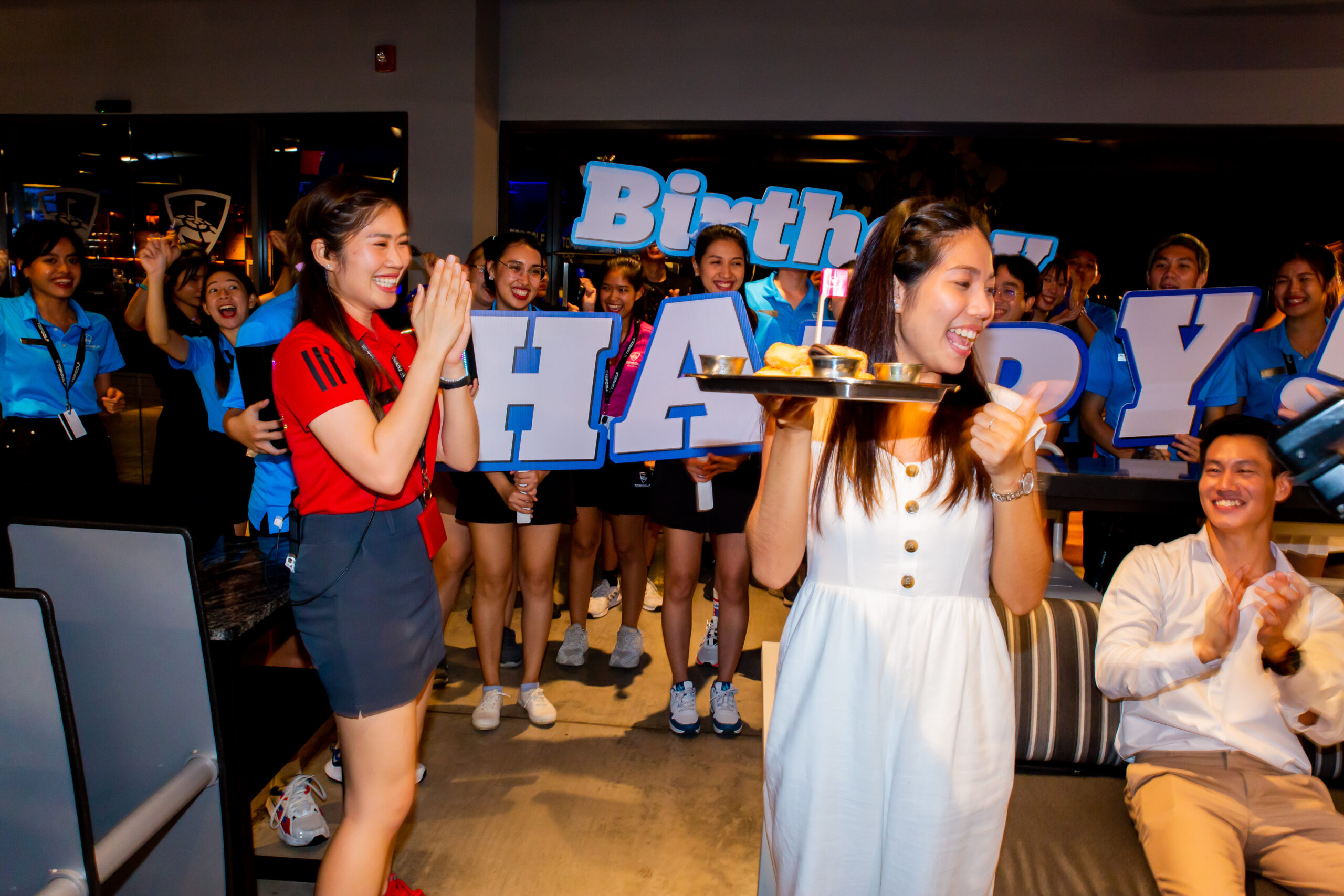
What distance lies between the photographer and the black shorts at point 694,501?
129 inches

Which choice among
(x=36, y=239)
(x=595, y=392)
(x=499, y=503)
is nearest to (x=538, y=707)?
(x=499, y=503)

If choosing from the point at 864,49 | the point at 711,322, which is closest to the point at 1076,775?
the point at 711,322

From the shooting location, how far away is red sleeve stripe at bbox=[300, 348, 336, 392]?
1630 millimetres

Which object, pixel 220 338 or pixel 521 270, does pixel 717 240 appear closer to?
pixel 521 270

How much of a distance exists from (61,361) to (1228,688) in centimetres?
460

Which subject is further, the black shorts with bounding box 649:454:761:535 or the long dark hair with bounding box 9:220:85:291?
the long dark hair with bounding box 9:220:85:291

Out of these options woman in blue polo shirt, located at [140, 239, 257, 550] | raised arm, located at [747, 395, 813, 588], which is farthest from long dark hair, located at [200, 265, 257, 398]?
raised arm, located at [747, 395, 813, 588]

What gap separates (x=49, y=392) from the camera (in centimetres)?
383

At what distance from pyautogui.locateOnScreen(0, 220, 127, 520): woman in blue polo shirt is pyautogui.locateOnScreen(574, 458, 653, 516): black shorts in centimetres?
207

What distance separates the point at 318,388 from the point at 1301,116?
245 inches

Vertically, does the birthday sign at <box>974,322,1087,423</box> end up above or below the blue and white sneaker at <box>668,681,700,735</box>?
above

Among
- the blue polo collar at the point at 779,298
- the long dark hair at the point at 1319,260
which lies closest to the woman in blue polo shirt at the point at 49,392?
the blue polo collar at the point at 779,298

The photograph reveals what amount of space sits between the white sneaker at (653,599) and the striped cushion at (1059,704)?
2.61m

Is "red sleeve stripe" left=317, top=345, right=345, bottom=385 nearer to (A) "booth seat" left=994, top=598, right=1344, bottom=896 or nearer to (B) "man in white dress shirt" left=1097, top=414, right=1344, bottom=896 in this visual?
(A) "booth seat" left=994, top=598, right=1344, bottom=896
